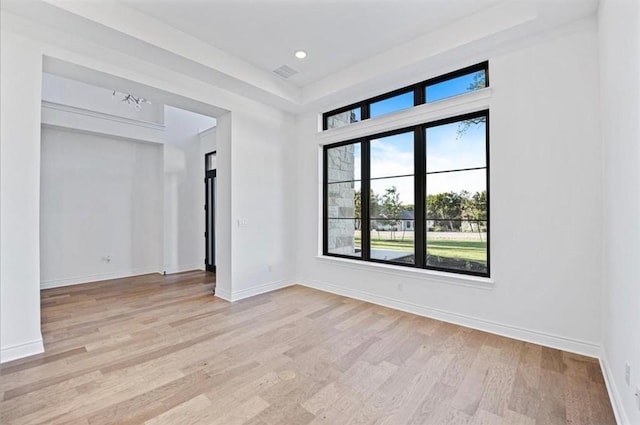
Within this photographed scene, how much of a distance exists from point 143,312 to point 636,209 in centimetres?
476

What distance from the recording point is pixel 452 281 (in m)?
3.41

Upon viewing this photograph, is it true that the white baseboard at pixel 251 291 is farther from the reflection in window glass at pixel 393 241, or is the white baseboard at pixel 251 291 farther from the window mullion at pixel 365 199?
the reflection in window glass at pixel 393 241

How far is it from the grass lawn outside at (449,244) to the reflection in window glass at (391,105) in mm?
1769

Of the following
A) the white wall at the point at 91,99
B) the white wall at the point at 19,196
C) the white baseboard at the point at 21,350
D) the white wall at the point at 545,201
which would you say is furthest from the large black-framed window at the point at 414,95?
the white baseboard at the point at 21,350

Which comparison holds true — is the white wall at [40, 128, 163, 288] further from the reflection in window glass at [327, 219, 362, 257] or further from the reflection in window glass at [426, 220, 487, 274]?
the reflection in window glass at [426, 220, 487, 274]

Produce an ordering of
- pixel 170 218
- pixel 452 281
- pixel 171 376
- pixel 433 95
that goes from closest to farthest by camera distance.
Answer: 1. pixel 171 376
2. pixel 452 281
3. pixel 433 95
4. pixel 170 218

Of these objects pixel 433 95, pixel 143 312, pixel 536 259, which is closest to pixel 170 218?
pixel 143 312

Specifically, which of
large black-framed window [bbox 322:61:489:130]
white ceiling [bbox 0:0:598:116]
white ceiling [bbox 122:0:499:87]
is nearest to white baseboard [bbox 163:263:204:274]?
white ceiling [bbox 0:0:598:116]

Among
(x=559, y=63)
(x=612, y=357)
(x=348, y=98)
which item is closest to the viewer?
(x=612, y=357)

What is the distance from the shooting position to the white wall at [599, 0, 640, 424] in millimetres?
1539

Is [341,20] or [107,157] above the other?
[341,20]

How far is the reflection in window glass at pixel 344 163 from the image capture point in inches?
183

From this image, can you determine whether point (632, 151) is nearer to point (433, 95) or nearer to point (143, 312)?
point (433, 95)

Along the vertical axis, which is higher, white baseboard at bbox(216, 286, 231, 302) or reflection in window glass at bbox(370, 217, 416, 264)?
reflection in window glass at bbox(370, 217, 416, 264)
